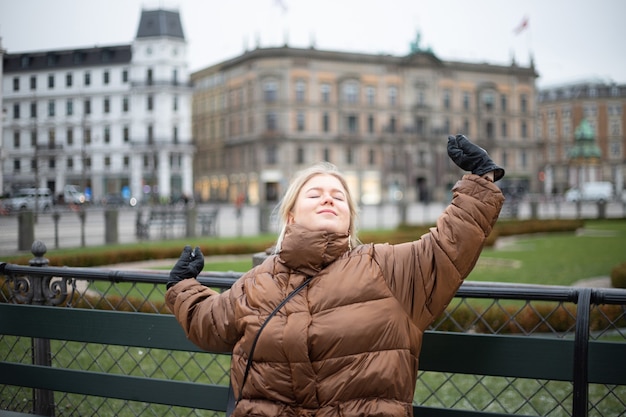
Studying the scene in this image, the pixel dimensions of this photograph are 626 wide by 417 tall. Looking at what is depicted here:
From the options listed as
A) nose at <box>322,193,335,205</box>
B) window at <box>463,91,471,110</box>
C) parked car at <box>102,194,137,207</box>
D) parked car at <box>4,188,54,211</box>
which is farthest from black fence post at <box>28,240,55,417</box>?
window at <box>463,91,471,110</box>

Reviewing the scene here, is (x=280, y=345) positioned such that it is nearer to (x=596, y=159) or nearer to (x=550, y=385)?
(x=550, y=385)

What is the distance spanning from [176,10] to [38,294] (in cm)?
662

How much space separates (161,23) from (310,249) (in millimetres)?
7645

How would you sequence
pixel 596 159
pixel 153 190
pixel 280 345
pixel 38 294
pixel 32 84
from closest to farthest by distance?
pixel 280 345 → pixel 38 294 → pixel 32 84 → pixel 153 190 → pixel 596 159

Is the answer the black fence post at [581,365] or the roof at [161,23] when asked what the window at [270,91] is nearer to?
the roof at [161,23]

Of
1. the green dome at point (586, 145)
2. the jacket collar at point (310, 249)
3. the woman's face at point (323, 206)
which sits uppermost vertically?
the green dome at point (586, 145)

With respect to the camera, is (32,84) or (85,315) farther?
(32,84)

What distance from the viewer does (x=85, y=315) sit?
11.9 ft

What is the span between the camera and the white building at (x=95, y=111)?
7047 millimetres

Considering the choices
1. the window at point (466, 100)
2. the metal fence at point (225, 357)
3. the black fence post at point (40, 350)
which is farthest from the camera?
the window at point (466, 100)

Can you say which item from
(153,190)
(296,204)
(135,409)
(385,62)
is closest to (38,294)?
(135,409)

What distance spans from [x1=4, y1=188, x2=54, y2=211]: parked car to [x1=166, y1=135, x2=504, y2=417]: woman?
5275 mm

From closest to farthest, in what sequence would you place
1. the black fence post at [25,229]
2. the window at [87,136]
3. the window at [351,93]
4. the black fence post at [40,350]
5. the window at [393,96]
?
the black fence post at [40,350] < the window at [87,136] < the black fence post at [25,229] < the window at [351,93] < the window at [393,96]

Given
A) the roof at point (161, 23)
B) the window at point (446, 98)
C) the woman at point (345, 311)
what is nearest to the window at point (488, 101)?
the window at point (446, 98)
